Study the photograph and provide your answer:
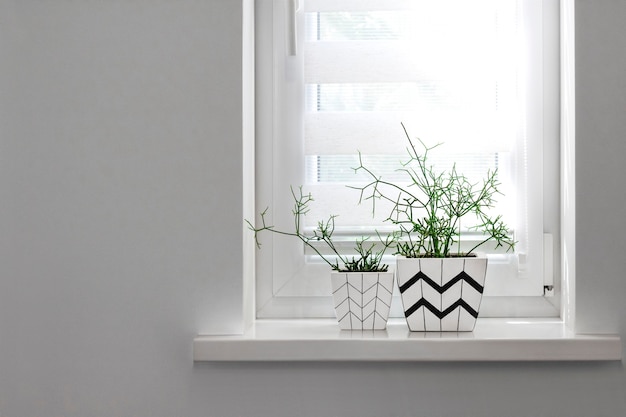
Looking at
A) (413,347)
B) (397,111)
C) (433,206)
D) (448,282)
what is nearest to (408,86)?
(397,111)

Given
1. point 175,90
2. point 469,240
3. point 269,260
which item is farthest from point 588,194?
point 175,90

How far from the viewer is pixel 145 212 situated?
4.02 feet

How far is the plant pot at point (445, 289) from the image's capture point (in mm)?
1220

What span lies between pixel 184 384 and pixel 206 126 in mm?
451

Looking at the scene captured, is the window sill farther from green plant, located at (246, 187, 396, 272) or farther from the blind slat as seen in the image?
the blind slat

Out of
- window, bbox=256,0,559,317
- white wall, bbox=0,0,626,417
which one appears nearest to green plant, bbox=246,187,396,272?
window, bbox=256,0,559,317

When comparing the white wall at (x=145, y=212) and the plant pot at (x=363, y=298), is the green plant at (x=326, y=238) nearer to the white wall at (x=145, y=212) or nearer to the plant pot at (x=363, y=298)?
the plant pot at (x=363, y=298)

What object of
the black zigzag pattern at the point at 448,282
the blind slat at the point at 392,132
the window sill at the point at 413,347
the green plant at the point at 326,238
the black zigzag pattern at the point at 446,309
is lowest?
the window sill at the point at 413,347

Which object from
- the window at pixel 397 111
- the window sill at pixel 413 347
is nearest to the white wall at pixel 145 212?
the window sill at pixel 413 347

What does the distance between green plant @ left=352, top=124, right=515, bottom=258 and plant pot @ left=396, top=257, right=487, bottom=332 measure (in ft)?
0.13

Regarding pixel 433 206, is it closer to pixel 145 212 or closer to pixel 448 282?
pixel 448 282

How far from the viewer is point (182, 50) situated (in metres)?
1.23

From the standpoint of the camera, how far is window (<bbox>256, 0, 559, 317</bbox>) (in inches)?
53.3

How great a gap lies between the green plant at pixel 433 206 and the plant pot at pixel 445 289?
41mm
